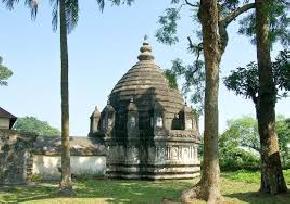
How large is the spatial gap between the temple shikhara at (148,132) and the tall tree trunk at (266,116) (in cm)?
1119

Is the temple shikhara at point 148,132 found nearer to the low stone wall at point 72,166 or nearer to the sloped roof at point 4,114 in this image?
the low stone wall at point 72,166

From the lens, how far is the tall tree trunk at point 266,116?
1509 centimetres

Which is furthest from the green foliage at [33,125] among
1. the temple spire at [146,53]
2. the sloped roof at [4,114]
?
the sloped roof at [4,114]

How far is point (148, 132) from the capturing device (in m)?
26.6

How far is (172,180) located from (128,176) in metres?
2.63

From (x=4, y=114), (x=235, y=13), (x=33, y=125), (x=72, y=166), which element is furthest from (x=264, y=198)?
(x=33, y=125)

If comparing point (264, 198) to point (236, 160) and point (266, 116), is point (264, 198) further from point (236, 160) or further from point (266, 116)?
point (236, 160)

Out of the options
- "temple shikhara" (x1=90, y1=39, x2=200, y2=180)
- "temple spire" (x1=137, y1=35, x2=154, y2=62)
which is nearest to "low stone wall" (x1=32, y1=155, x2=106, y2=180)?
"temple shikhara" (x1=90, y1=39, x2=200, y2=180)

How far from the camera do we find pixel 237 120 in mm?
50031

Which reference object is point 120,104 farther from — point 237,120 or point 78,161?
point 237,120

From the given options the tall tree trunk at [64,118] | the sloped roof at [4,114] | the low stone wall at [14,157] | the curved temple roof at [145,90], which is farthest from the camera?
the curved temple roof at [145,90]

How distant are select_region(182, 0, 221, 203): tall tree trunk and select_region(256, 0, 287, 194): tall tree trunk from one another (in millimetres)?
3103

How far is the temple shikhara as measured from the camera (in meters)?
26.3

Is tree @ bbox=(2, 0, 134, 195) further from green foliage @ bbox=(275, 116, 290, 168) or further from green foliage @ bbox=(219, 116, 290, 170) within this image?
green foliage @ bbox=(275, 116, 290, 168)
